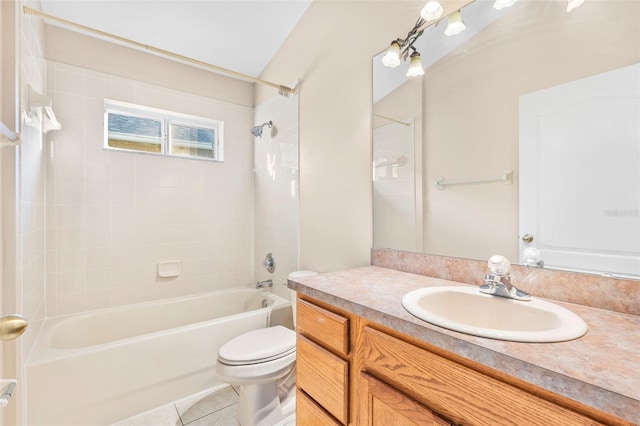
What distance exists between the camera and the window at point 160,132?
2.32 meters

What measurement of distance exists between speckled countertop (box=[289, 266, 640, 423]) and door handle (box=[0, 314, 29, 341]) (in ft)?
2.62

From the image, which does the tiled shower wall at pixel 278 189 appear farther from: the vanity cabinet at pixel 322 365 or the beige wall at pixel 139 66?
the vanity cabinet at pixel 322 365

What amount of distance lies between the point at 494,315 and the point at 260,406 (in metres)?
1.31

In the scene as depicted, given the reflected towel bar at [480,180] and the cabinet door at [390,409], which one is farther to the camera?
the reflected towel bar at [480,180]

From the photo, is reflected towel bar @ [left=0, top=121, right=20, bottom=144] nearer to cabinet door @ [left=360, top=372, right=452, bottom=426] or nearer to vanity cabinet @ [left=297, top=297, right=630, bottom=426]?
vanity cabinet @ [left=297, top=297, right=630, bottom=426]

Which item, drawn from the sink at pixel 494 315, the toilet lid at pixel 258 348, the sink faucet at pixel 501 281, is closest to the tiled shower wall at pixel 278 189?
the toilet lid at pixel 258 348

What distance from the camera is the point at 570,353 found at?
0.58 m

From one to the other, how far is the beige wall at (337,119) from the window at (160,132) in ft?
3.33

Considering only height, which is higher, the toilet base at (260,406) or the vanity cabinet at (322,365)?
the vanity cabinet at (322,365)

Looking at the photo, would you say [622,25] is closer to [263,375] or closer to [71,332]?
[263,375]

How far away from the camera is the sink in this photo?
0.65 metres

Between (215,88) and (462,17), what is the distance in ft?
7.18

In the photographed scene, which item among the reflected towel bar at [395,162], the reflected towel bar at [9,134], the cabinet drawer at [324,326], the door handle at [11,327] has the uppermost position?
the reflected towel bar at [395,162]

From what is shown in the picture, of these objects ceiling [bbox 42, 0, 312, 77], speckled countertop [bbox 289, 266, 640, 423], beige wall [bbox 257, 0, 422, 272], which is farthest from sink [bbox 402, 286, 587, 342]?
ceiling [bbox 42, 0, 312, 77]
